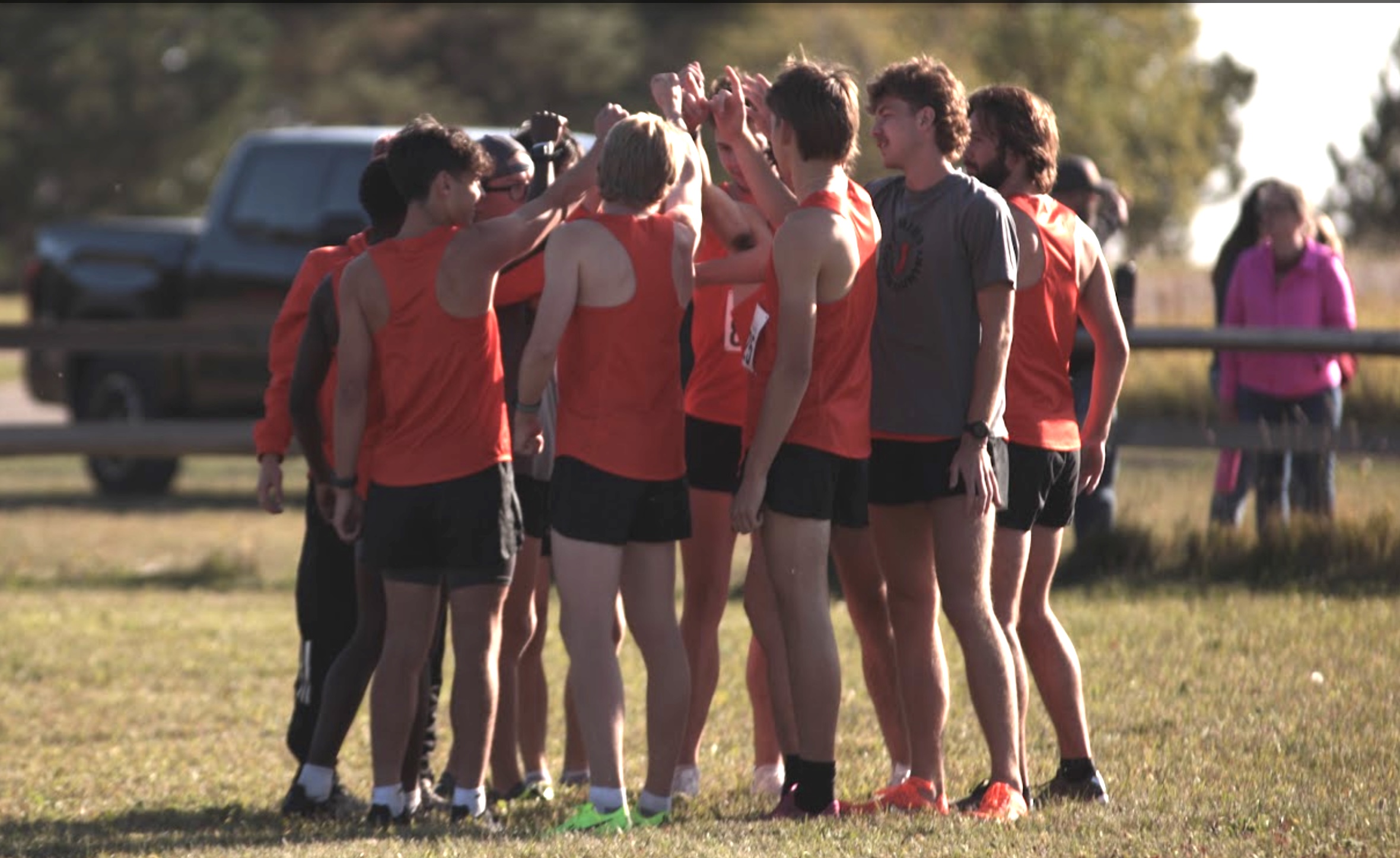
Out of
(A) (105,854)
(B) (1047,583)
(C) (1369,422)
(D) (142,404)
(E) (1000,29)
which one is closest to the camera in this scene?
(A) (105,854)

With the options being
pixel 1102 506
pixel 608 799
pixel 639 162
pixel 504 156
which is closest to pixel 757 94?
pixel 639 162

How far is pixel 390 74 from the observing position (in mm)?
52312

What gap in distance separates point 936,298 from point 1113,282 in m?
2.96

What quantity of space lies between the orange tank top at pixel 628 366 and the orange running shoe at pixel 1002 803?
1232 millimetres

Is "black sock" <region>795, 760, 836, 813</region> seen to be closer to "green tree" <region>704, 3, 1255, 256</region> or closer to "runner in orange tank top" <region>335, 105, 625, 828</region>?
"runner in orange tank top" <region>335, 105, 625, 828</region>

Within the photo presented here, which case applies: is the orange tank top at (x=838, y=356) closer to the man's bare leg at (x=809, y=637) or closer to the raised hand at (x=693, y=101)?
the man's bare leg at (x=809, y=637)

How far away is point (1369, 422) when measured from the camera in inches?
541

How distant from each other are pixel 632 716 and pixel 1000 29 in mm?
33264

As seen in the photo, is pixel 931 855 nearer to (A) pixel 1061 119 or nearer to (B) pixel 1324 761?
(B) pixel 1324 761

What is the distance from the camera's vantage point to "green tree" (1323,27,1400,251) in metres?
49.3

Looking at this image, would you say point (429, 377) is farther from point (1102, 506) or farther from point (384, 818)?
point (1102, 506)

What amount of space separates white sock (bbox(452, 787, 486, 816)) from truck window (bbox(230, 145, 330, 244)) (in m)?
9.07

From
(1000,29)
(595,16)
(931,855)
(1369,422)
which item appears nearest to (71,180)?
(595,16)

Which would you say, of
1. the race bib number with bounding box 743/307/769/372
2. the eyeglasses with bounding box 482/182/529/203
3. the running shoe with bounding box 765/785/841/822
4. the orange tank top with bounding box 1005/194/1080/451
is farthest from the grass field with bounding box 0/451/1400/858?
the eyeglasses with bounding box 482/182/529/203
